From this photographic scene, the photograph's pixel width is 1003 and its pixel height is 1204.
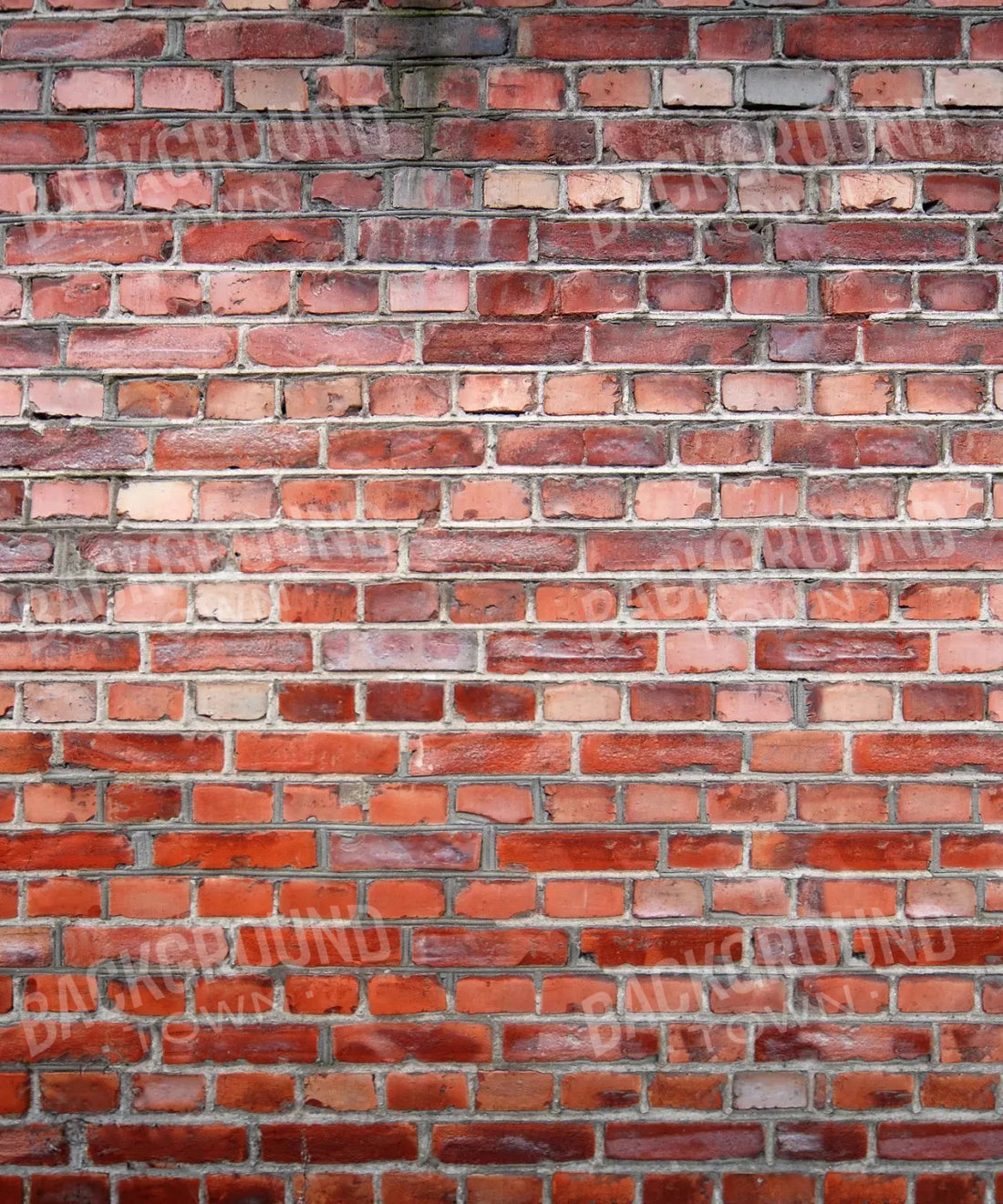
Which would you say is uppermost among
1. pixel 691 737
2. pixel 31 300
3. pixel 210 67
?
pixel 210 67

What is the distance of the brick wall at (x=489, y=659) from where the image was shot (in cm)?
140

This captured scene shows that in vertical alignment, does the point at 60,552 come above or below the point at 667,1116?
above

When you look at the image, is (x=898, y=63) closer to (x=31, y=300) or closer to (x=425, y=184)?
(x=425, y=184)

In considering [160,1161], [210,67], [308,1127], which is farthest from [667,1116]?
[210,67]

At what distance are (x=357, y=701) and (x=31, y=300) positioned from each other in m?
0.79

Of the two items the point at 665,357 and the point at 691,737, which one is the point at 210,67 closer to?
the point at 665,357

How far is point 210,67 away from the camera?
140 centimetres

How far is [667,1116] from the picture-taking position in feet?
4.62

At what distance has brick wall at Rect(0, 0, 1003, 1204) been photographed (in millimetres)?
1402

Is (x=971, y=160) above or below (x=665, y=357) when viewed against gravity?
above

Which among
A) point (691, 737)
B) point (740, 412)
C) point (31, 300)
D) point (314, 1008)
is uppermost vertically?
point (31, 300)

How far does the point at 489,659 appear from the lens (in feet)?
4.62

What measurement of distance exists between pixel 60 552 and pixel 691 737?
1005 millimetres

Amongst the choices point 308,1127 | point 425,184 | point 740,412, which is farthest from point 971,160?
point 308,1127
